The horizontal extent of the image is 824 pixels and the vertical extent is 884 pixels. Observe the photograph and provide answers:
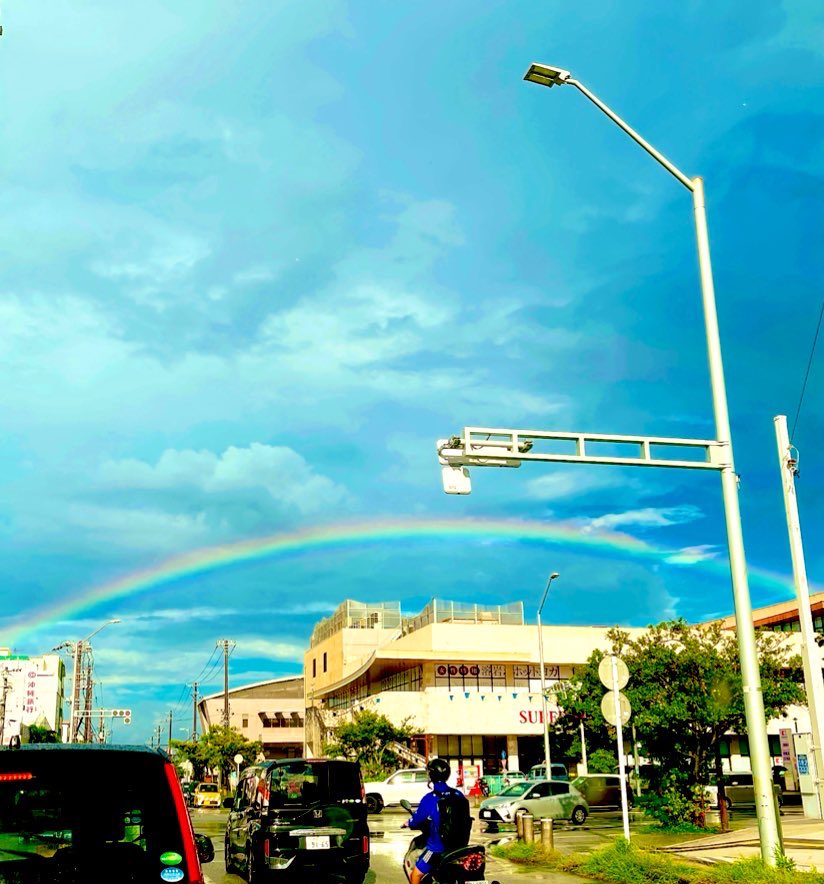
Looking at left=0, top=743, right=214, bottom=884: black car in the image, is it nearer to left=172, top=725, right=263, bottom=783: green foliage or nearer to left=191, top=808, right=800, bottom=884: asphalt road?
left=191, top=808, right=800, bottom=884: asphalt road

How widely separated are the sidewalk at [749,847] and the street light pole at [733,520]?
2.13 metres

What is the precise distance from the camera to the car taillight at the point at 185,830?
4699 mm

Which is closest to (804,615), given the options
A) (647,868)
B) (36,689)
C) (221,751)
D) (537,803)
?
(647,868)

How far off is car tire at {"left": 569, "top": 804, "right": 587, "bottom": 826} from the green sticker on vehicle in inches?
1146

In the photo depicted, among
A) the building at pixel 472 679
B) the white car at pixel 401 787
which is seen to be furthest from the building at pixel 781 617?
the white car at pixel 401 787

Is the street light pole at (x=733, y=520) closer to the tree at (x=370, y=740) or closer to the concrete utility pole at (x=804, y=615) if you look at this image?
the concrete utility pole at (x=804, y=615)

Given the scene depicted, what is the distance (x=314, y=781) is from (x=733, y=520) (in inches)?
285

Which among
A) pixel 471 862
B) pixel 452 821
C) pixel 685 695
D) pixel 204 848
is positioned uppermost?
pixel 685 695

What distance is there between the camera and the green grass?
11984 mm

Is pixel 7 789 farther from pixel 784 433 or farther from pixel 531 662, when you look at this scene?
pixel 531 662

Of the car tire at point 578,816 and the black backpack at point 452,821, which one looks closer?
the black backpack at point 452,821

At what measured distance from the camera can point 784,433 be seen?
55.8 ft

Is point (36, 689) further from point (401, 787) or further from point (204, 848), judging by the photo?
point (204, 848)

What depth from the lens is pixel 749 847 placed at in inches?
720
